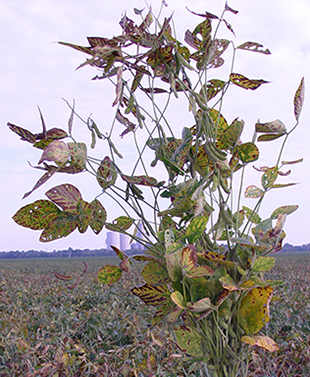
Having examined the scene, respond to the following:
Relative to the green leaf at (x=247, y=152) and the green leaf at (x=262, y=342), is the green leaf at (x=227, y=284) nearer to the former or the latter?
the green leaf at (x=262, y=342)

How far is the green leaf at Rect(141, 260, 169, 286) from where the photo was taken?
31.6 inches

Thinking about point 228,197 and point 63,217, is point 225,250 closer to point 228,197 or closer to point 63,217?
point 228,197

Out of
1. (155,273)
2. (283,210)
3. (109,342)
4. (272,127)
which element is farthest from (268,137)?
(109,342)

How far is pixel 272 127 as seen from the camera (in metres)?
0.81

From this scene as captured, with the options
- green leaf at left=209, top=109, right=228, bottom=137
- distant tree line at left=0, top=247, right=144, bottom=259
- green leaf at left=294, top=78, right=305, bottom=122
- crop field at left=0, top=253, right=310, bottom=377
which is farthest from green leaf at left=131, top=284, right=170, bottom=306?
distant tree line at left=0, top=247, right=144, bottom=259

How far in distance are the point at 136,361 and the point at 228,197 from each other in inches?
69.5

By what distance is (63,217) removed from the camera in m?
0.78

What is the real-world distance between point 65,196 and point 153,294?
32 cm

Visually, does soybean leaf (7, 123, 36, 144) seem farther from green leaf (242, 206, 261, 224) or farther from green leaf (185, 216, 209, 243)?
green leaf (242, 206, 261, 224)

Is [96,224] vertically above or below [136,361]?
above

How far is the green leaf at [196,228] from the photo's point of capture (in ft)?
2.32

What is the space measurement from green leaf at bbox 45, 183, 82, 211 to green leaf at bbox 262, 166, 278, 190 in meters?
0.45

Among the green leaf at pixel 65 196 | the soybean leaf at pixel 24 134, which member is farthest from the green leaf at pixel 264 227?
the soybean leaf at pixel 24 134

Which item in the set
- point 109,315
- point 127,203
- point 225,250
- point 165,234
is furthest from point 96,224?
point 109,315
